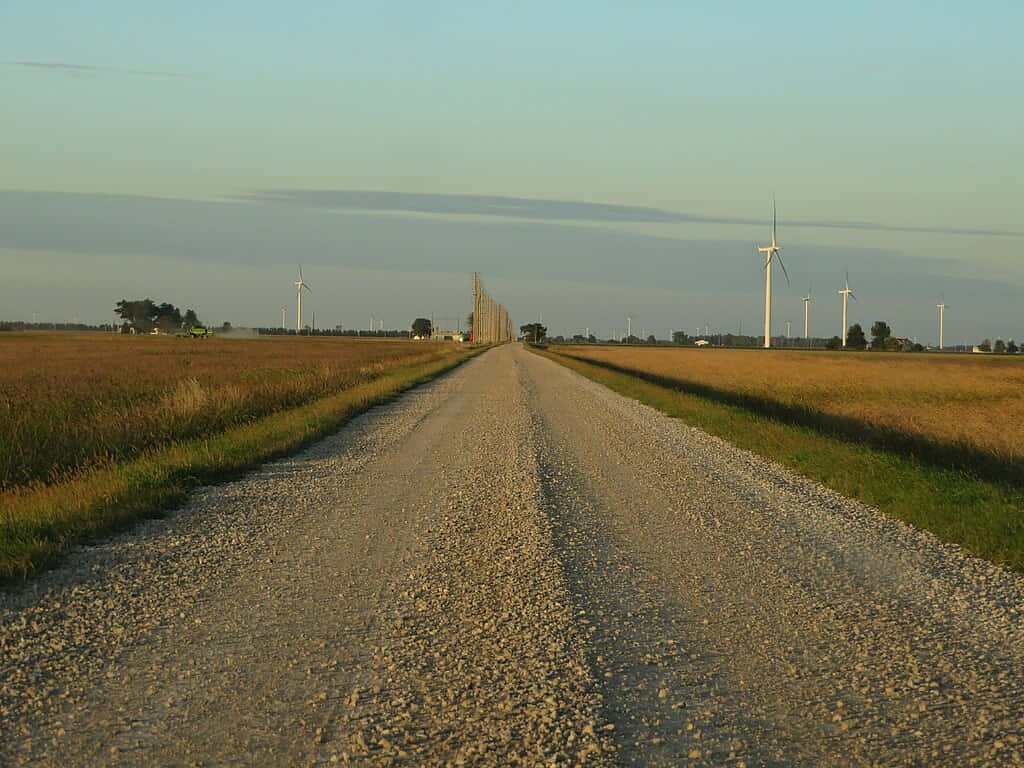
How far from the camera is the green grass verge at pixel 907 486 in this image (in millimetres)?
9570

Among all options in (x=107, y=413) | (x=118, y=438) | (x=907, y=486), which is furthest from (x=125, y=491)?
(x=907, y=486)

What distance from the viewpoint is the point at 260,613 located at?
6.66 metres

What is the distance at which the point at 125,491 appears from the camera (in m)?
11.0

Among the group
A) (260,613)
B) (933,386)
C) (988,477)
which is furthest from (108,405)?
(933,386)

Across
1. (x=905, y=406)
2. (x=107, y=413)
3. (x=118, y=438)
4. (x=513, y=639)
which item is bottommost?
(x=905, y=406)

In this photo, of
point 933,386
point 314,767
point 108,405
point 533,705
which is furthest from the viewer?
point 933,386

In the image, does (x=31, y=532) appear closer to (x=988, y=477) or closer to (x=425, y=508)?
(x=425, y=508)

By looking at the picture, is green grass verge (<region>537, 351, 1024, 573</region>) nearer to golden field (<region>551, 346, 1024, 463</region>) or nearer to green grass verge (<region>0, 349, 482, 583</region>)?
golden field (<region>551, 346, 1024, 463</region>)

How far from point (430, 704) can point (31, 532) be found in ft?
18.3

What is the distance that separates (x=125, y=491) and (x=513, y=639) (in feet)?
22.2

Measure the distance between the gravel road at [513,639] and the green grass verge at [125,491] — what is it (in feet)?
1.20

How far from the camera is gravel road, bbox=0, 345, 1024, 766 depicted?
4.58 meters

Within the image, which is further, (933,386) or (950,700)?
(933,386)

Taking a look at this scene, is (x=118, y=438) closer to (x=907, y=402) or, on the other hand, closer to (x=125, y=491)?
(x=125, y=491)
